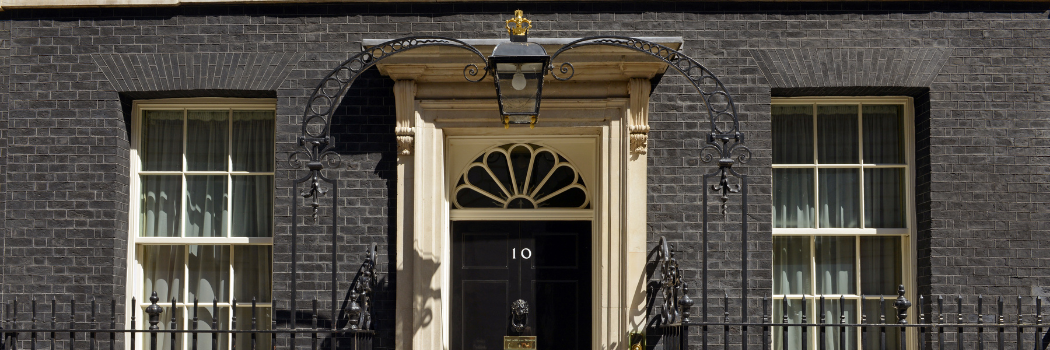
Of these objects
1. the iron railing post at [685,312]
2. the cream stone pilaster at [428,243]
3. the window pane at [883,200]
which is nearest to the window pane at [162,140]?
the cream stone pilaster at [428,243]

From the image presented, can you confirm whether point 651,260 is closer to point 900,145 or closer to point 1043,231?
point 900,145

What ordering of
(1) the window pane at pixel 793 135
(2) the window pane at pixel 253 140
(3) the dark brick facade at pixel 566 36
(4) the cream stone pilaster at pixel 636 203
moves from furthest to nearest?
(2) the window pane at pixel 253 140, (1) the window pane at pixel 793 135, (3) the dark brick facade at pixel 566 36, (4) the cream stone pilaster at pixel 636 203

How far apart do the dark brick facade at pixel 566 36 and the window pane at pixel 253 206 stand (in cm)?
30

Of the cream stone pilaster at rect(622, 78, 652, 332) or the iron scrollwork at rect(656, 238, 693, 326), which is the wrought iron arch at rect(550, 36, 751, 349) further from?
the cream stone pilaster at rect(622, 78, 652, 332)

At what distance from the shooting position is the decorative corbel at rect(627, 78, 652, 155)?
24.8 ft

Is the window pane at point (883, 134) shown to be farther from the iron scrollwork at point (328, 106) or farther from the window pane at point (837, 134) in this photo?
the iron scrollwork at point (328, 106)

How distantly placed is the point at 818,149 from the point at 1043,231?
1.69m

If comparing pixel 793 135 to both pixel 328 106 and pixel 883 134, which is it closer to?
pixel 883 134

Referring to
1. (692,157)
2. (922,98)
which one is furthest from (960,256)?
(692,157)

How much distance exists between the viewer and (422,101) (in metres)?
7.69

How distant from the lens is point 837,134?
798cm

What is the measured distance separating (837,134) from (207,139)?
16.1ft

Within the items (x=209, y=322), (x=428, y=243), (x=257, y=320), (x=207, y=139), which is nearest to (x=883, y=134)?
(x=428, y=243)

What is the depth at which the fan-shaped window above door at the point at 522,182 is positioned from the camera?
26.4 feet
